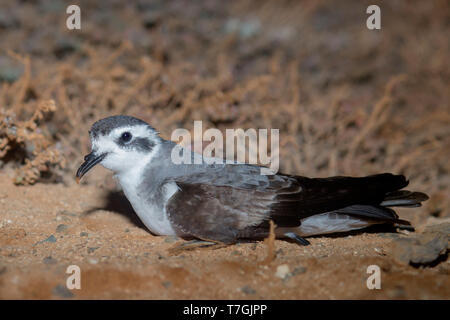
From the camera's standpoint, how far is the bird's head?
338cm

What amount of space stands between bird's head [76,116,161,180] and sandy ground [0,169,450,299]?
599 millimetres

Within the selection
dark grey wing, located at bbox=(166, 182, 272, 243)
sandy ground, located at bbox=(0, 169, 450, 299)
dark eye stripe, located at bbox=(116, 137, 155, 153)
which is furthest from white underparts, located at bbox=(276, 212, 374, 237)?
dark eye stripe, located at bbox=(116, 137, 155, 153)

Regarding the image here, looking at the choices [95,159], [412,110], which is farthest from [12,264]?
[412,110]

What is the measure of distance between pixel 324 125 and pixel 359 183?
93.4 inches

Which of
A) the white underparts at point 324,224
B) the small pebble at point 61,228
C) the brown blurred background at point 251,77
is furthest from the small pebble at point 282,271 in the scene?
the brown blurred background at point 251,77

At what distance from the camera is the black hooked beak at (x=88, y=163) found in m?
3.32

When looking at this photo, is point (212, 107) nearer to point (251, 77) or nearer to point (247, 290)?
point (251, 77)

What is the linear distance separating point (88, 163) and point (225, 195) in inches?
42.4

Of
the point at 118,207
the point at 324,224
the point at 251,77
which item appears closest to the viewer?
the point at 324,224

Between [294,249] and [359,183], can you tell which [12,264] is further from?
[359,183]

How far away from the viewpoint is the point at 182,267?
9.46 ft

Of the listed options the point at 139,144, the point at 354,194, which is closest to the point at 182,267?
the point at 139,144

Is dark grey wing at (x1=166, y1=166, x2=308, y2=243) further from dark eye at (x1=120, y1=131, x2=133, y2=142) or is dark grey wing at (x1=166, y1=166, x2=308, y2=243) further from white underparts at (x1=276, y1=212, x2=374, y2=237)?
dark eye at (x1=120, y1=131, x2=133, y2=142)

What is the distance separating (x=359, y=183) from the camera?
354cm
